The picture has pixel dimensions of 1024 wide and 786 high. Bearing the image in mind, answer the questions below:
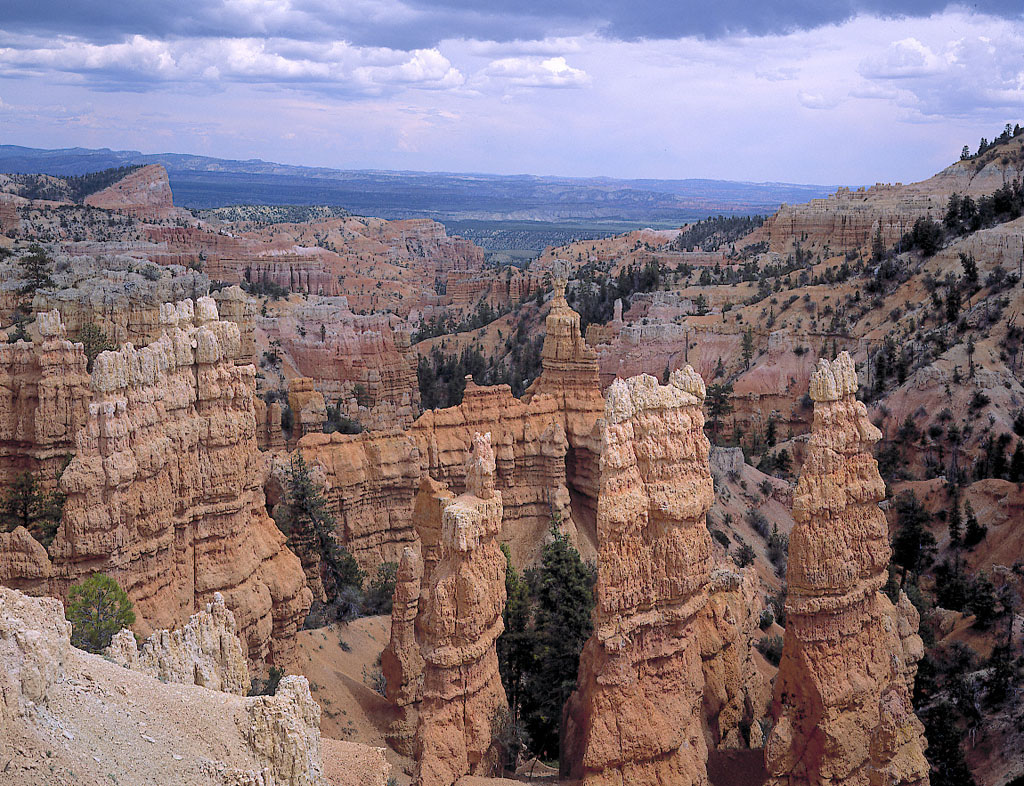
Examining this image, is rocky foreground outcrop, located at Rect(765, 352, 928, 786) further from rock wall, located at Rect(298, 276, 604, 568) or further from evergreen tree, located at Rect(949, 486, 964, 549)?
evergreen tree, located at Rect(949, 486, 964, 549)

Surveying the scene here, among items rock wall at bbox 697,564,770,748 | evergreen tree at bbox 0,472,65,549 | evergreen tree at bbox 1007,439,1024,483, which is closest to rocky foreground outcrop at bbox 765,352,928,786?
rock wall at bbox 697,564,770,748

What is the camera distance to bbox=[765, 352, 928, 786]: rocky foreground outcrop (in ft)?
55.8

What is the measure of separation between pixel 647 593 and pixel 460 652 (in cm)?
310

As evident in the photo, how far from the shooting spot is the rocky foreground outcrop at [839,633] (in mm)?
17016

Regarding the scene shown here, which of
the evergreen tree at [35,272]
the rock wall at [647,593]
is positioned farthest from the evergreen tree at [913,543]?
the evergreen tree at [35,272]

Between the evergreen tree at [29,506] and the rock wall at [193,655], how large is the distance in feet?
34.5

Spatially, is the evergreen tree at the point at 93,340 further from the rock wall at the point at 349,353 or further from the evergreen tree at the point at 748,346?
the evergreen tree at the point at 748,346

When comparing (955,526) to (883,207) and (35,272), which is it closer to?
(35,272)

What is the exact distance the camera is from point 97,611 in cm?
1641

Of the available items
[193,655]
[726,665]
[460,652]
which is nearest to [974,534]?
[726,665]

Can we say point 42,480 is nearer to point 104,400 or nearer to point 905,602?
point 104,400

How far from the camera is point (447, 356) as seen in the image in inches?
2781

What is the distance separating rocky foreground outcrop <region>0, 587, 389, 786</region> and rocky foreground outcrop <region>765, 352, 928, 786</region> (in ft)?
31.0

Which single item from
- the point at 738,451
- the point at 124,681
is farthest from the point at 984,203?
the point at 124,681
